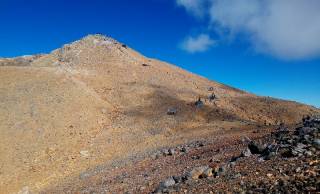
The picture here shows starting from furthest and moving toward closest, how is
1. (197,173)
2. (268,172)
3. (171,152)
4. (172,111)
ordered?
(172,111) → (171,152) → (197,173) → (268,172)

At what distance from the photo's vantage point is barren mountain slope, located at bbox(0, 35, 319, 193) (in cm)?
2572

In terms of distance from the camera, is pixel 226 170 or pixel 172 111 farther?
pixel 172 111

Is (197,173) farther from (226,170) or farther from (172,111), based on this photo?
(172,111)

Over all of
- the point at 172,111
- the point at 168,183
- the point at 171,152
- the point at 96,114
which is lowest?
the point at 168,183

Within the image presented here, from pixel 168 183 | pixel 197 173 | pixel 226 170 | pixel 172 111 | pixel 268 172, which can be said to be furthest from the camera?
pixel 172 111

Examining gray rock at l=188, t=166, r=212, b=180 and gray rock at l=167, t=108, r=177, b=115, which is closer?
gray rock at l=188, t=166, r=212, b=180

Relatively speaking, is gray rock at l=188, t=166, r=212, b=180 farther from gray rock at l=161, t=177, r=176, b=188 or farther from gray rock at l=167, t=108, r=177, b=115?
gray rock at l=167, t=108, r=177, b=115

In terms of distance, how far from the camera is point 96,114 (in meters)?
35.8

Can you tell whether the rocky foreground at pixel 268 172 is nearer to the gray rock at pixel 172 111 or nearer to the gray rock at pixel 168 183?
the gray rock at pixel 168 183

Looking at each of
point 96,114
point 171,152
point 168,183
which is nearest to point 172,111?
point 96,114

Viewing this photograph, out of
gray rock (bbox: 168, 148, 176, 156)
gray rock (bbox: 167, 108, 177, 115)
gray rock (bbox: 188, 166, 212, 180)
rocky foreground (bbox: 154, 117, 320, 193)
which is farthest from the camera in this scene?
gray rock (bbox: 167, 108, 177, 115)

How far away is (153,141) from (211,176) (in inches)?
590

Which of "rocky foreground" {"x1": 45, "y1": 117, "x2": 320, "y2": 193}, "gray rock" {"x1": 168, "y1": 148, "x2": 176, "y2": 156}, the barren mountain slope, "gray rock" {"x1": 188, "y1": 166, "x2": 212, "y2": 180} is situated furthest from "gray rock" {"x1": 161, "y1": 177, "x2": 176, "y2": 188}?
the barren mountain slope

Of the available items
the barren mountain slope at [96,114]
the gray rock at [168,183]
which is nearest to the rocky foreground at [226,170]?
the gray rock at [168,183]
